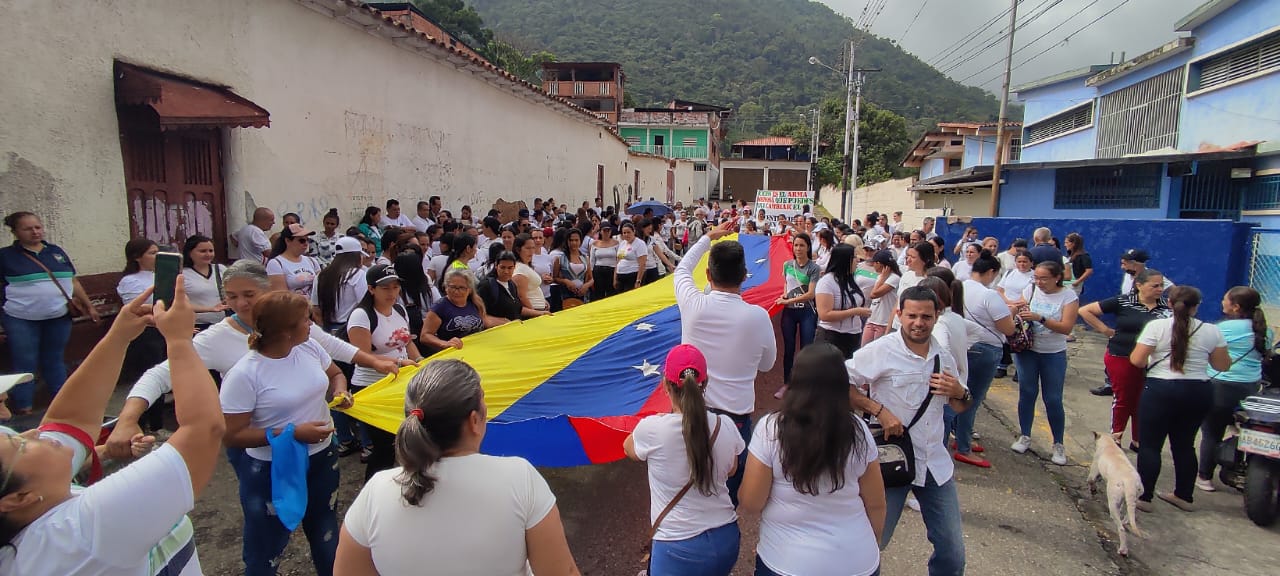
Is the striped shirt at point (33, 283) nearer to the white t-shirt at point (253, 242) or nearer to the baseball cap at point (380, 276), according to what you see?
the white t-shirt at point (253, 242)

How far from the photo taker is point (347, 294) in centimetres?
529

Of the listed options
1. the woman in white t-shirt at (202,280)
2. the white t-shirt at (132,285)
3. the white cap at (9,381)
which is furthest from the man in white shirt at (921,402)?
the white t-shirt at (132,285)

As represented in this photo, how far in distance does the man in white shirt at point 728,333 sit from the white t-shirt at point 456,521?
1.70 meters

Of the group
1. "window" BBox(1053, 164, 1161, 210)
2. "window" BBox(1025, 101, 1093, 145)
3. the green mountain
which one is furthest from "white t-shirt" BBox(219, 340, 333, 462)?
the green mountain

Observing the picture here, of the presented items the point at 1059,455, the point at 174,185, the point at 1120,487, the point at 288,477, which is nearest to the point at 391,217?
the point at 174,185

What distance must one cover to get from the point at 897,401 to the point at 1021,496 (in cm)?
255

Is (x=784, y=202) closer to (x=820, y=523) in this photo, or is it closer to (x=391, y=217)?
(x=391, y=217)

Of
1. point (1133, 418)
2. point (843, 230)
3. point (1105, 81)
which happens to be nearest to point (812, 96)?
point (1105, 81)

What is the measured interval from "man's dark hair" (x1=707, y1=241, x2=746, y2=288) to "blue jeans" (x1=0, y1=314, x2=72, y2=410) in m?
5.61

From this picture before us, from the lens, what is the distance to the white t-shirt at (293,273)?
18.9 ft

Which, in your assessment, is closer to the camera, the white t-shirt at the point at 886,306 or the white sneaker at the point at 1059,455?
the white sneaker at the point at 1059,455

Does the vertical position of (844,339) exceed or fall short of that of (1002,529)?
it exceeds it

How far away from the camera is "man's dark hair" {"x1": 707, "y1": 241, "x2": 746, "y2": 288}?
3.31 metres

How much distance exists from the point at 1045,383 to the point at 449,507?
17.2ft
